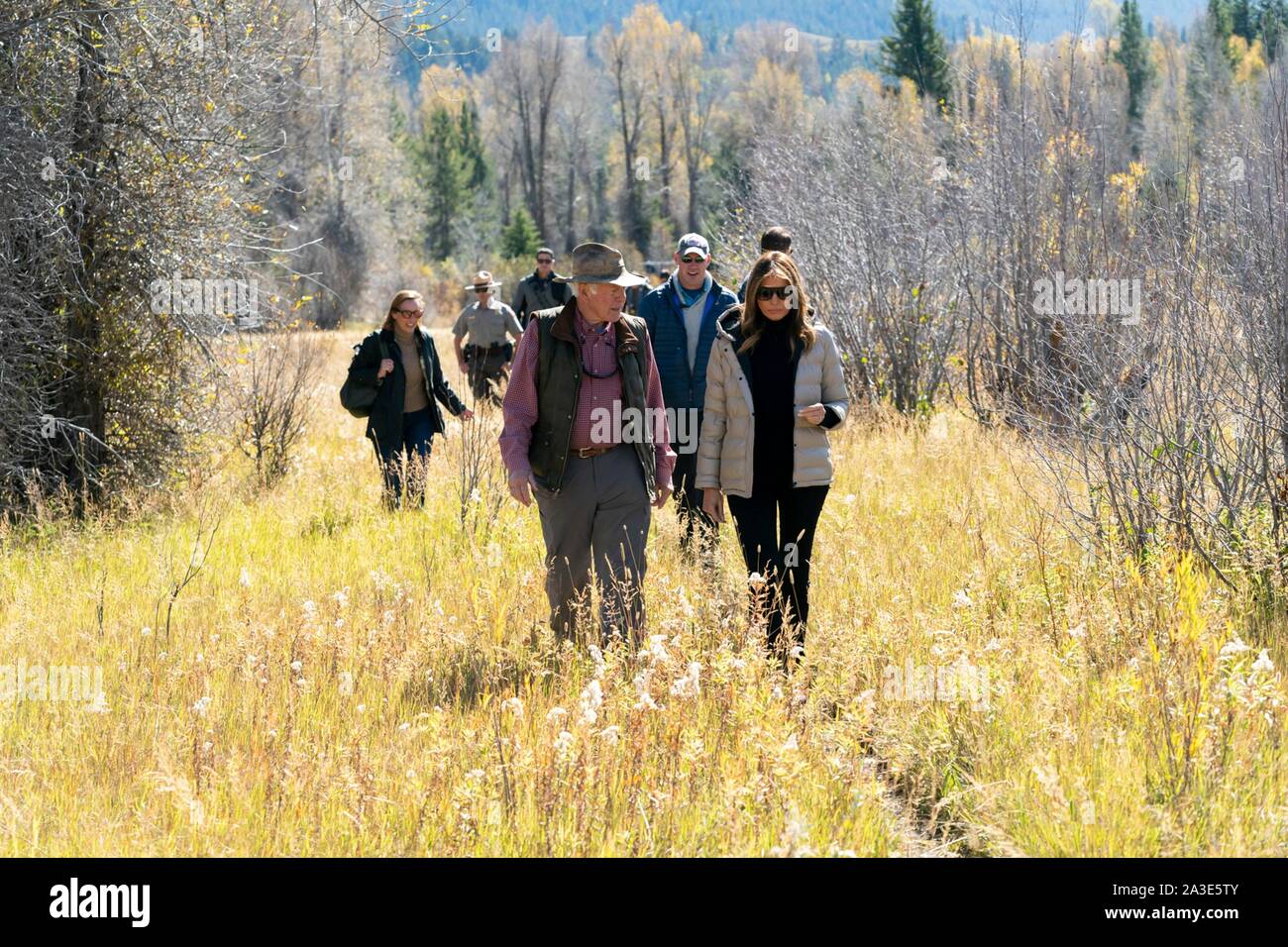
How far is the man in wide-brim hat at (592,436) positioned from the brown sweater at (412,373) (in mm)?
3835

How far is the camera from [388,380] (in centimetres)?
916

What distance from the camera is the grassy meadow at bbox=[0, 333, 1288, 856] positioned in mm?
3770

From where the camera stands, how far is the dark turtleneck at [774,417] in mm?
5520

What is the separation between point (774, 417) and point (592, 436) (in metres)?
0.81

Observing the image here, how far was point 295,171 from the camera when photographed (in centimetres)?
4219

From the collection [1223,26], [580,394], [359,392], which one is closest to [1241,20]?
[1223,26]

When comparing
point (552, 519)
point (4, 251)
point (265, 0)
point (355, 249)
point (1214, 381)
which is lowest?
point (552, 519)

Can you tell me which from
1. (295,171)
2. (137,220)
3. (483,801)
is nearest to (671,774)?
(483,801)

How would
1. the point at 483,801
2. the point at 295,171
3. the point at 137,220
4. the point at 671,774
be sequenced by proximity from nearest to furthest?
the point at 483,801
the point at 671,774
the point at 137,220
the point at 295,171

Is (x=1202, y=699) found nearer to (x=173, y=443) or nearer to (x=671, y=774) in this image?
(x=671, y=774)

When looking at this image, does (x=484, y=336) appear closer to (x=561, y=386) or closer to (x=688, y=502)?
(x=688, y=502)

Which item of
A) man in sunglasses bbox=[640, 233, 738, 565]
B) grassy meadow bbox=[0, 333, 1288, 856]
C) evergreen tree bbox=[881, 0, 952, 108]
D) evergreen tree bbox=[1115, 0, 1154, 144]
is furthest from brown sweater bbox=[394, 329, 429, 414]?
evergreen tree bbox=[1115, 0, 1154, 144]

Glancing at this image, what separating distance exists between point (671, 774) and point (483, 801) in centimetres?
66

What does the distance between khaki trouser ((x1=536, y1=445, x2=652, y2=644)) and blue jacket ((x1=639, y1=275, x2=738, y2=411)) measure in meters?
1.80
